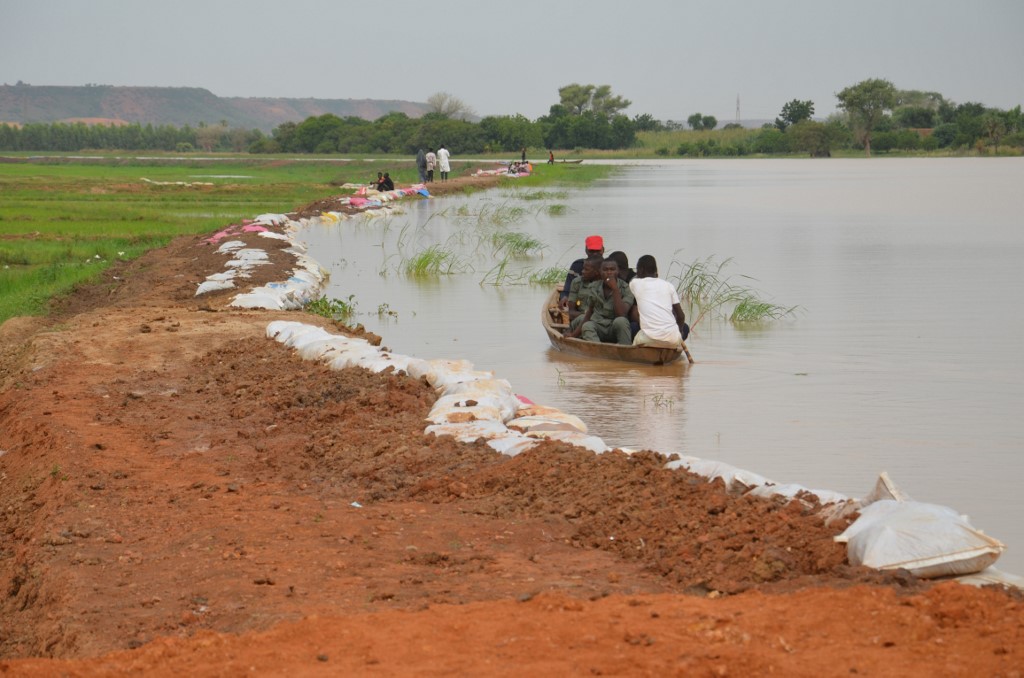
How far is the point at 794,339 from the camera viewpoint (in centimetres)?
1254

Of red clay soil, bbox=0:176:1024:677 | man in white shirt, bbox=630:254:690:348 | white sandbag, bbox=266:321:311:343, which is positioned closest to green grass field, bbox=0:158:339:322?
white sandbag, bbox=266:321:311:343

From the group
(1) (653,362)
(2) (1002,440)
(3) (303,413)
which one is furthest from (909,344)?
(3) (303,413)

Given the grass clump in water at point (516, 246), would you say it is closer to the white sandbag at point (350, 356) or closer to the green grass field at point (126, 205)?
the green grass field at point (126, 205)

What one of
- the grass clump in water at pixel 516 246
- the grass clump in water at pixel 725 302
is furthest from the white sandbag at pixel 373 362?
the grass clump in water at pixel 516 246

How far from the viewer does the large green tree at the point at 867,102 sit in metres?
100

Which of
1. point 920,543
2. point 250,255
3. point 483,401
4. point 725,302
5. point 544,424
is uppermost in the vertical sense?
point 250,255

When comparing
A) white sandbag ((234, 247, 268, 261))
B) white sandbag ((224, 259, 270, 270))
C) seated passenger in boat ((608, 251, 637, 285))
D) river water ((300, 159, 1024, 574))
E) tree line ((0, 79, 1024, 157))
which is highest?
tree line ((0, 79, 1024, 157))

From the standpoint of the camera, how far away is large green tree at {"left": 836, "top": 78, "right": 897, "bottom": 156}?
10000 cm

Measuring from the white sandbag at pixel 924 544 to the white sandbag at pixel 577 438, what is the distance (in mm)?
2198

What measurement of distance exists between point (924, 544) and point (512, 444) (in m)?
2.75

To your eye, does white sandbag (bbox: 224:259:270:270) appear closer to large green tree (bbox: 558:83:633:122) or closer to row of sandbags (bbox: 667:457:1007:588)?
row of sandbags (bbox: 667:457:1007:588)

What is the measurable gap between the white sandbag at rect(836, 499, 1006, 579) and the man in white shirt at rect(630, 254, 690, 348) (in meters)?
6.05

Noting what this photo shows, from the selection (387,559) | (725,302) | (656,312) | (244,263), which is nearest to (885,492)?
(387,559)

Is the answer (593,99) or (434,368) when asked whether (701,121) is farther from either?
(434,368)
